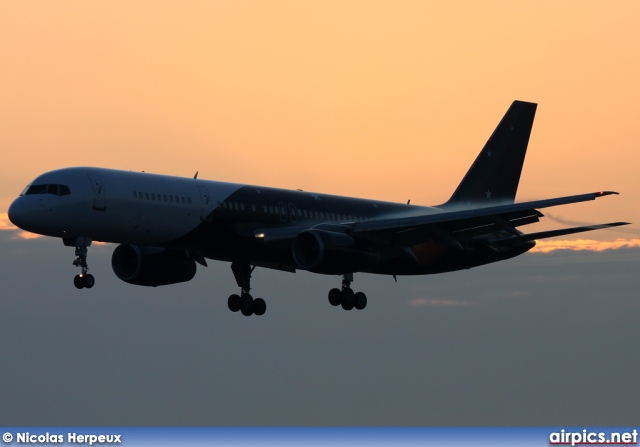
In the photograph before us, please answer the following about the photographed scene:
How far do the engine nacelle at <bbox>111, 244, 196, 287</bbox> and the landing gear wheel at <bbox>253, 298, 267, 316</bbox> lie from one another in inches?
143

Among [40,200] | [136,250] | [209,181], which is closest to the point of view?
[40,200]

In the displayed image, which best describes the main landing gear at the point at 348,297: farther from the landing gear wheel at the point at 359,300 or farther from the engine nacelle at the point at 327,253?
the engine nacelle at the point at 327,253

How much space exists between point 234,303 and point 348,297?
575cm

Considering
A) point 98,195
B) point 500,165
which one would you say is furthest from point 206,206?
point 500,165

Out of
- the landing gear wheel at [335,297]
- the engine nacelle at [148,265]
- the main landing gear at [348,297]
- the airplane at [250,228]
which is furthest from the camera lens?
the engine nacelle at [148,265]

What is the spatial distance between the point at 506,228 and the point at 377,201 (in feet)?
30.1

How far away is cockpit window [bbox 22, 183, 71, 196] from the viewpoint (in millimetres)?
56281

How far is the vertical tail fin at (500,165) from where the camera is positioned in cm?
7388

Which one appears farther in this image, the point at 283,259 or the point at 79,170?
the point at 283,259

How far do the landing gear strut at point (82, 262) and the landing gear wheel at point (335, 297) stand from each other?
41.7 ft

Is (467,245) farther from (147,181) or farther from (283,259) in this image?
(147,181)

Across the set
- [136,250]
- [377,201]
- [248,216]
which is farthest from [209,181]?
[377,201]

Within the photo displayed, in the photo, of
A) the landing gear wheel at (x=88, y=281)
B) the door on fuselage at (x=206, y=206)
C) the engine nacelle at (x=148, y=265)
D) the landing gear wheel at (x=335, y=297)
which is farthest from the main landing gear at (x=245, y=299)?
the landing gear wheel at (x=88, y=281)

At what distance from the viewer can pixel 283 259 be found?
206ft
